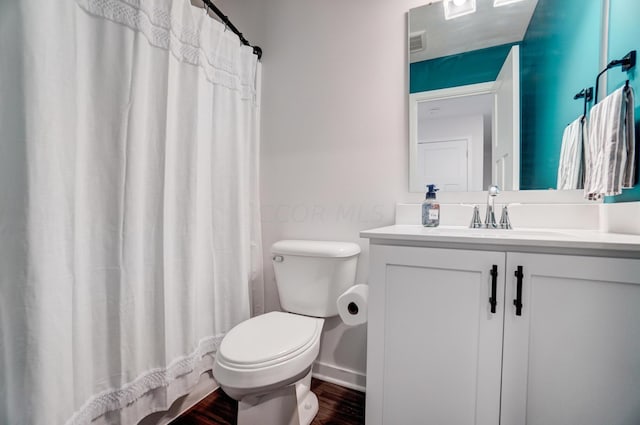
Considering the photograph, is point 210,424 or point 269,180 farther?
point 269,180

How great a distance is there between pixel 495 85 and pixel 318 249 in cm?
112

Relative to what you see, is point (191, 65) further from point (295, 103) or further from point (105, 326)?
point (105, 326)

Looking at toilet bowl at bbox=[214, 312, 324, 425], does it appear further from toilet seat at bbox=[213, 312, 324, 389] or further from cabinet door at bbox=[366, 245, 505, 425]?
cabinet door at bbox=[366, 245, 505, 425]

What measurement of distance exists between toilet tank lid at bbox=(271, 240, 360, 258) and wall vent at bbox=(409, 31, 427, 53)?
103cm

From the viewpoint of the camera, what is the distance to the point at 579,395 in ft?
2.35

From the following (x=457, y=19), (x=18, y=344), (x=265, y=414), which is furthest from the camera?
(x=457, y=19)

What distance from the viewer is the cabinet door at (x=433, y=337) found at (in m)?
0.80

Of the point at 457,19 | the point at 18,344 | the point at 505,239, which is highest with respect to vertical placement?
the point at 457,19

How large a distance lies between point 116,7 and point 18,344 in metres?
1.05

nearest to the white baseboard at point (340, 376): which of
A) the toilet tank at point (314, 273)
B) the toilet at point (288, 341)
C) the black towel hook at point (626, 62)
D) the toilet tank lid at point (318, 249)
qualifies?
the toilet at point (288, 341)

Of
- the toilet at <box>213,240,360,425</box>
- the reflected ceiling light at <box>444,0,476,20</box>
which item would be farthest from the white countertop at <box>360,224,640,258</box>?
the reflected ceiling light at <box>444,0,476,20</box>

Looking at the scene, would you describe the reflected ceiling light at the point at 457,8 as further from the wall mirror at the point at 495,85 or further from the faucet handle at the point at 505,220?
the faucet handle at the point at 505,220

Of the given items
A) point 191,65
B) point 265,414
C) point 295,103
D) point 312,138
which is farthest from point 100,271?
point 295,103

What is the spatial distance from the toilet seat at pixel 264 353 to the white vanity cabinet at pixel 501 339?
0.84 feet
